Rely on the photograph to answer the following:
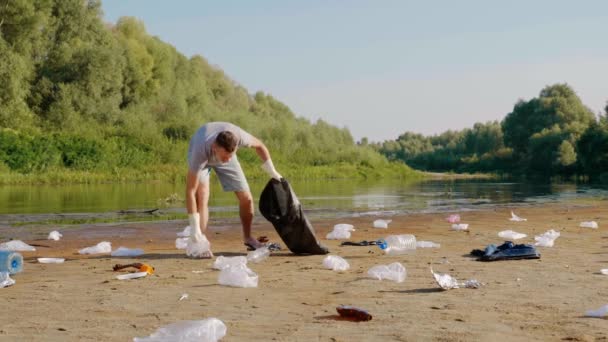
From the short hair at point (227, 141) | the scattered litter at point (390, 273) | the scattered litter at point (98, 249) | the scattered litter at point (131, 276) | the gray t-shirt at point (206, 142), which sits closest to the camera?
the scattered litter at point (390, 273)

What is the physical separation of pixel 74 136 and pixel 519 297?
3660 cm

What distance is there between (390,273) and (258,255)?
1.85 m

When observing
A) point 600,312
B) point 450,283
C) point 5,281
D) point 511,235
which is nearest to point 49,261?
point 5,281

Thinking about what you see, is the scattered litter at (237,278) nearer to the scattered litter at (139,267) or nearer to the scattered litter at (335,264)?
the scattered litter at (139,267)

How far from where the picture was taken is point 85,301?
5.08 meters

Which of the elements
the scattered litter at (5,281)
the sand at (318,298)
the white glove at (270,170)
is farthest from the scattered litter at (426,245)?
the scattered litter at (5,281)

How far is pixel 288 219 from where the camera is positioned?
8.08 m

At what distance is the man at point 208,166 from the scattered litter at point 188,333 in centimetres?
390

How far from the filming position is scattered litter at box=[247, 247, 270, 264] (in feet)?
24.0

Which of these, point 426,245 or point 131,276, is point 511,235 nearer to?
point 426,245

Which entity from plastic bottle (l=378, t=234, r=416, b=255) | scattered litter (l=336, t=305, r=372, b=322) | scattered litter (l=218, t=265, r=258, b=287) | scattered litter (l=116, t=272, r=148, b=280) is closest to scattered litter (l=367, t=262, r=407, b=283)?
scattered litter (l=218, t=265, r=258, b=287)

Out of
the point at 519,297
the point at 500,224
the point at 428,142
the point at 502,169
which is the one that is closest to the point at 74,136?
the point at 500,224

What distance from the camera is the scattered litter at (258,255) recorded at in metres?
7.30

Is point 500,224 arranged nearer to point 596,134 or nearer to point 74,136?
point 74,136
